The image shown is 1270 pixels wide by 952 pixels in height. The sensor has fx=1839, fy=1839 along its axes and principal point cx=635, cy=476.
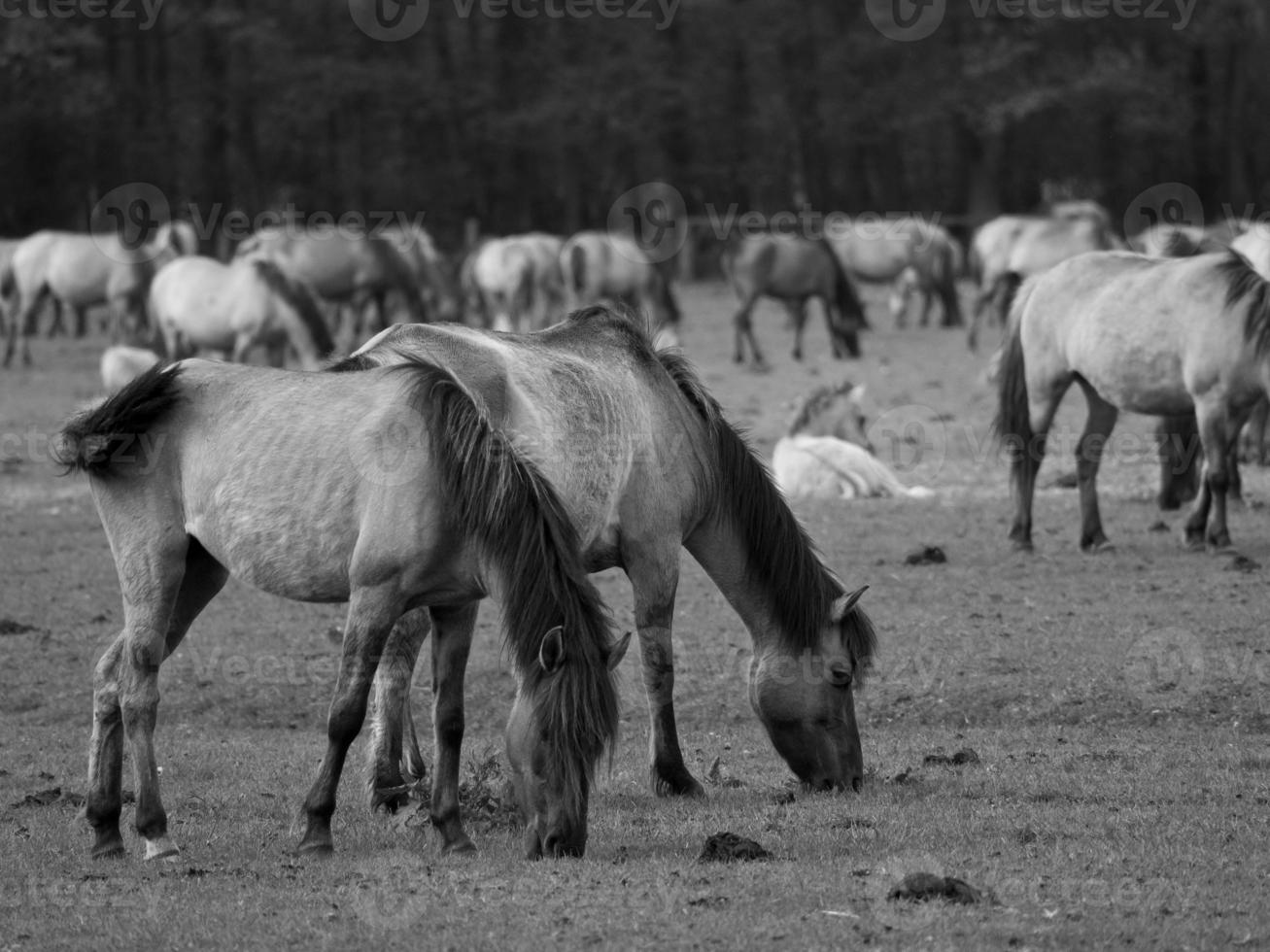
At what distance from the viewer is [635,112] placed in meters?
47.2

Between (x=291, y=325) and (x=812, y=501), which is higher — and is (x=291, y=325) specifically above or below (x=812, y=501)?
above

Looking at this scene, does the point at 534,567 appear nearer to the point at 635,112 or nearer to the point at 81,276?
the point at 81,276

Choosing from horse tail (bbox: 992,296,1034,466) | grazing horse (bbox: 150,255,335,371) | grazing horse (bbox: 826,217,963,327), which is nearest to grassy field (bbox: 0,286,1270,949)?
horse tail (bbox: 992,296,1034,466)

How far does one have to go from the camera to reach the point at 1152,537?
44.8 ft

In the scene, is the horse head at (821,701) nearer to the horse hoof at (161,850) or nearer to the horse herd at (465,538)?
the horse herd at (465,538)

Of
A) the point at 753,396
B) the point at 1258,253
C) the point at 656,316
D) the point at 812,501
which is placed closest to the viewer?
the point at 812,501

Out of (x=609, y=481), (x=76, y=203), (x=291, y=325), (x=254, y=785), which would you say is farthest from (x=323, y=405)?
(x=76, y=203)

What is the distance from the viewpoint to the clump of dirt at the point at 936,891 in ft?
18.3

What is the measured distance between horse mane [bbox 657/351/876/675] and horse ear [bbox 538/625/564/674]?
1858mm

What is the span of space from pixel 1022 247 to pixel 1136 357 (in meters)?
19.6

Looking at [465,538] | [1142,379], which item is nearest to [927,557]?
[1142,379]

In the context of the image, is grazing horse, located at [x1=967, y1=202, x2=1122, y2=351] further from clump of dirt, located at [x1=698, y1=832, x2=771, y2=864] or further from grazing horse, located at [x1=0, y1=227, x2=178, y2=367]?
clump of dirt, located at [x1=698, y1=832, x2=771, y2=864]

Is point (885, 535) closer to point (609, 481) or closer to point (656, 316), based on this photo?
point (609, 481)

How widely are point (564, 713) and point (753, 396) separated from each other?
1770 centimetres
